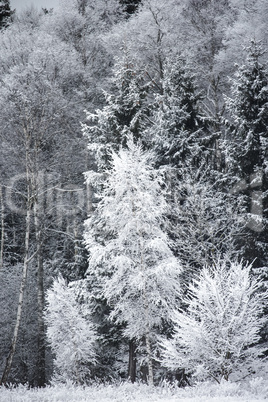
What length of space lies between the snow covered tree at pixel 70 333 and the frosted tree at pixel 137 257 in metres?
1.65

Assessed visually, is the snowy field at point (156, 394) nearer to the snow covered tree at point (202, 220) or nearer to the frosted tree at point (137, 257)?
the frosted tree at point (137, 257)

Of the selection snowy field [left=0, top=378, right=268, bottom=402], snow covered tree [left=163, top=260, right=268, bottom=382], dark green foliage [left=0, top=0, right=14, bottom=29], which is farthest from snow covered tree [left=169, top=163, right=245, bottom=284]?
dark green foliage [left=0, top=0, right=14, bottom=29]

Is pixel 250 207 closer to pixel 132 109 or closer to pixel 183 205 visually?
pixel 183 205

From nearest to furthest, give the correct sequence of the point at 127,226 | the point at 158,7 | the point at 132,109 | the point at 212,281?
the point at 212,281
the point at 127,226
the point at 132,109
the point at 158,7

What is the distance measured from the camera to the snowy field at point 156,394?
8.00 m

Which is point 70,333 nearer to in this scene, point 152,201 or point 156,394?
point 156,394

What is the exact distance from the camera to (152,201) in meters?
12.8

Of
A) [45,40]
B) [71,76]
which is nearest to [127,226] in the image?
[71,76]

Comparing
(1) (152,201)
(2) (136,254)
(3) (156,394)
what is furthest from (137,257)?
(3) (156,394)

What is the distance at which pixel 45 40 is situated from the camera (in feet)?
74.5

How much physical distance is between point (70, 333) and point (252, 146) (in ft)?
34.6

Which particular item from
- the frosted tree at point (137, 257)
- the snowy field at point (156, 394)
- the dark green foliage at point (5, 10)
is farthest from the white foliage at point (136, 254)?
the dark green foliage at point (5, 10)

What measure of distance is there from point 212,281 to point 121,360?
1295 cm

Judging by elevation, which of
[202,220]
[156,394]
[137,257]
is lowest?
[156,394]
